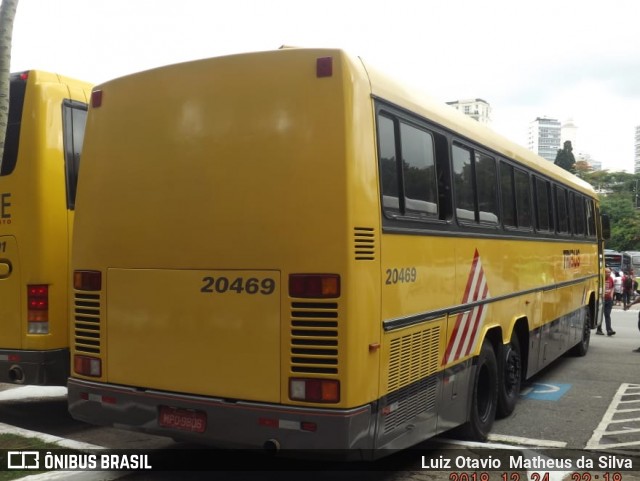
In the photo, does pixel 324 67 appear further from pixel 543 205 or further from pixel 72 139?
pixel 543 205

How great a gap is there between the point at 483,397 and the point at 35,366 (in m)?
4.38

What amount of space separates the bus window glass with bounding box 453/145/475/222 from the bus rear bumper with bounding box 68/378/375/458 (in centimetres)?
233

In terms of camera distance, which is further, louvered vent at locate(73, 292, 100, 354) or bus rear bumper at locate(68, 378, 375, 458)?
louvered vent at locate(73, 292, 100, 354)

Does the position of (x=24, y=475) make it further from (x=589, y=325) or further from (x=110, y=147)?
(x=589, y=325)

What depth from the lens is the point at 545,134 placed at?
193 metres

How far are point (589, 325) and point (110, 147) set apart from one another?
10.6 metres

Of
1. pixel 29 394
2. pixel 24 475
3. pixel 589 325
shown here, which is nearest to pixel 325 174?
pixel 24 475

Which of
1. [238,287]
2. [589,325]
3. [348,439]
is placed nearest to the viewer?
[348,439]

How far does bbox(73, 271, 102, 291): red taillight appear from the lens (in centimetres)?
502

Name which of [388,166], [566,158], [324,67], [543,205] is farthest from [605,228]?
[566,158]

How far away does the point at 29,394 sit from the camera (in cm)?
836

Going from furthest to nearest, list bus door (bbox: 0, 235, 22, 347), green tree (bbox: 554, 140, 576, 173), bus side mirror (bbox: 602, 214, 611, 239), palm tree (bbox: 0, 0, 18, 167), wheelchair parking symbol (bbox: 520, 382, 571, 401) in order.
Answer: green tree (bbox: 554, 140, 576, 173), bus side mirror (bbox: 602, 214, 611, 239), wheelchair parking symbol (bbox: 520, 382, 571, 401), bus door (bbox: 0, 235, 22, 347), palm tree (bbox: 0, 0, 18, 167)

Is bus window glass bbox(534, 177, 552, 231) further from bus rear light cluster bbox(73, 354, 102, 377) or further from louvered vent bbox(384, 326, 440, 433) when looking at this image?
bus rear light cluster bbox(73, 354, 102, 377)

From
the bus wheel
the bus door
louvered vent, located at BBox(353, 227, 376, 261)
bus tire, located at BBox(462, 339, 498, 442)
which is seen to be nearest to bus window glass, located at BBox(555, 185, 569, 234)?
the bus wheel
